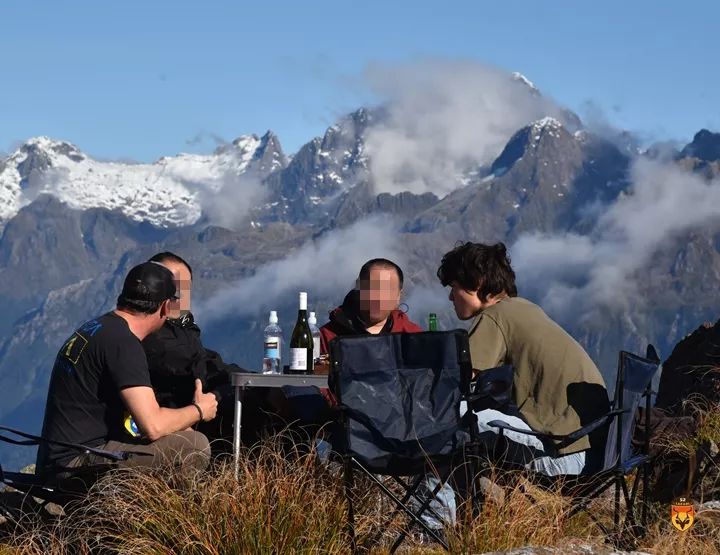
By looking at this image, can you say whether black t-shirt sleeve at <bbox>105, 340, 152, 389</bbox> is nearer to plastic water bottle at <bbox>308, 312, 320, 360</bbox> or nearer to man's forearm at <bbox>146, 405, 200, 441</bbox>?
man's forearm at <bbox>146, 405, 200, 441</bbox>

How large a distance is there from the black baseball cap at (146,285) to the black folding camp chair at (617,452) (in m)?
1.50

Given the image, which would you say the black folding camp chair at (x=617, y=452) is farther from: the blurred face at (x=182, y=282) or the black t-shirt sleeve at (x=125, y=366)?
the blurred face at (x=182, y=282)

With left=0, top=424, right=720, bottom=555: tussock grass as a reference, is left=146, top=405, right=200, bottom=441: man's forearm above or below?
above

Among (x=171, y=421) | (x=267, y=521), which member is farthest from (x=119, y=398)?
(x=267, y=521)

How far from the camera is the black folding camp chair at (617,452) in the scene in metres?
5.17

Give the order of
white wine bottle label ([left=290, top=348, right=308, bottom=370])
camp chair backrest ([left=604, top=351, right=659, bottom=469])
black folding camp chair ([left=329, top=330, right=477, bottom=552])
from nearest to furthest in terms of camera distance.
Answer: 1. black folding camp chair ([left=329, top=330, right=477, bottom=552])
2. camp chair backrest ([left=604, top=351, right=659, bottom=469])
3. white wine bottle label ([left=290, top=348, right=308, bottom=370])

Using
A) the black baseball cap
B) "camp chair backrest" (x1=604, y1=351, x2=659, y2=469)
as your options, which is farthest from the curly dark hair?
the black baseball cap

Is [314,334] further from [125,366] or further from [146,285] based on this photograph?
[125,366]

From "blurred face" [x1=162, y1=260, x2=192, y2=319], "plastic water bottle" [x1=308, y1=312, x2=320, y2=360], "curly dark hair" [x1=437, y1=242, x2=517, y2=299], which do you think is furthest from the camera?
"blurred face" [x1=162, y1=260, x2=192, y2=319]

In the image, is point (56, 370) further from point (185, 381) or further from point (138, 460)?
point (185, 381)

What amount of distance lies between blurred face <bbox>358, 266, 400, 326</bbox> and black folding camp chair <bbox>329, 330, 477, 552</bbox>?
191cm

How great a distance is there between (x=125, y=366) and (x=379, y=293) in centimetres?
223

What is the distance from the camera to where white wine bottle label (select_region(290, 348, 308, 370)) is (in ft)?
20.3

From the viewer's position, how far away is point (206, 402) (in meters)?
5.50
